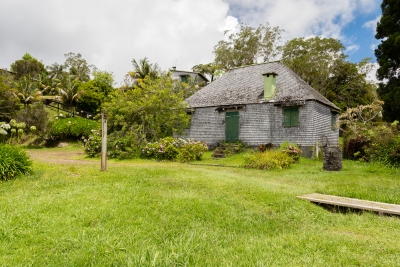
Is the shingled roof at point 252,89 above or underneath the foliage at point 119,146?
above

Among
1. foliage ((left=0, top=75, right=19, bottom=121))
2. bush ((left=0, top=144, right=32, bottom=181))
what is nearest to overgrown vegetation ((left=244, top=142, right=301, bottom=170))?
bush ((left=0, top=144, right=32, bottom=181))

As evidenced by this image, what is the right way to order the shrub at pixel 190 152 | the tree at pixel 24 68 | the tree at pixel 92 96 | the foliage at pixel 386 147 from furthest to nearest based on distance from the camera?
the tree at pixel 24 68
the tree at pixel 92 96
the shrub at pixel 190 152
the foliage at pixel 386 147

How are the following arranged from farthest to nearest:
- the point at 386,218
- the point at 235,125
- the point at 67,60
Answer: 1. the point at 67,60
2. the point at 235,125
3. the point at 386,218

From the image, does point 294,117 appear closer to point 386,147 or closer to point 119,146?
point 386,147

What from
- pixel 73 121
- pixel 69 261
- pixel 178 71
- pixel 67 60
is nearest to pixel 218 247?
pixel 69 261

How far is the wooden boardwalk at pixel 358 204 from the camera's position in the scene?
572cm

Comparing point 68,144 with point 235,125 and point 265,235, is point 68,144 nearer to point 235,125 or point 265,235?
point 235,125

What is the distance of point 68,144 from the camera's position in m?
25.0

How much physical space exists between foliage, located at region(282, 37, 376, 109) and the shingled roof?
1104 cm

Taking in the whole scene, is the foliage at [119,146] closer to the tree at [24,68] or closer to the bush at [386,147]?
the bush at [386,147]

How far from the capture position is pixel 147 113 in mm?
17578

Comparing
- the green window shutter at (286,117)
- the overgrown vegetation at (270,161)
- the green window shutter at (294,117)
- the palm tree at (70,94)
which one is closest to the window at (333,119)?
the green window shutter at (294,117)

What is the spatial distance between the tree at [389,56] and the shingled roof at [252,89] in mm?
3526

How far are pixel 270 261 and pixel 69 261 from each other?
246 cm
